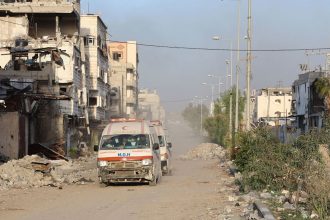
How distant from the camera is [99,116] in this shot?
6812 centimetres

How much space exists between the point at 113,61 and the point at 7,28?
2069 inches

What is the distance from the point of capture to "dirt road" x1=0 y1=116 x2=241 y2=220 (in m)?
14.8

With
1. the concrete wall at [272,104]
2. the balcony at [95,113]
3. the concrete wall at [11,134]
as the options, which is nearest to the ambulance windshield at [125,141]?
the concrete wall at [11,134]

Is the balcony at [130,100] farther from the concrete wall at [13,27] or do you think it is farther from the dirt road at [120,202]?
the dirt road at [120,202]

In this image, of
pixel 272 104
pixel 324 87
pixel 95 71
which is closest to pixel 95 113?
pixel 95 71

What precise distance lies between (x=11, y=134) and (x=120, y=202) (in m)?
19.4

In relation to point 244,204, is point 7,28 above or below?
above

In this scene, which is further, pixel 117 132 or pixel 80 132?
pixel 80 132

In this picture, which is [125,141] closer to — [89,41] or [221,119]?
[89,41]

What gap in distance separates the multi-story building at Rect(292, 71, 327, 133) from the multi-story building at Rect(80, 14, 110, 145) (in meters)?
21.5

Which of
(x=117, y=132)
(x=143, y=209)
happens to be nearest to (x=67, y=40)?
(x=117, y=132)

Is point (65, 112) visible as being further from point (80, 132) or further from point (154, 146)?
point (154, 146)

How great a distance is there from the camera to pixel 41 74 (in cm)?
4241

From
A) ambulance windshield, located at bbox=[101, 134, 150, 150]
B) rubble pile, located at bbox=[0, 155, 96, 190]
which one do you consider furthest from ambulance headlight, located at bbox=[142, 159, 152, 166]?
rubble pile, located at bbox=[0, 155, 96, 190]
